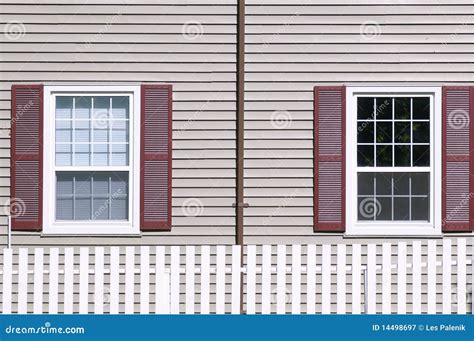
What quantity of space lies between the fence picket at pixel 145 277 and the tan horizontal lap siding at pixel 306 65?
214 centimetres

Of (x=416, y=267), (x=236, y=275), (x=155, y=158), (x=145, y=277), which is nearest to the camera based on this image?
(x=145, y=277)

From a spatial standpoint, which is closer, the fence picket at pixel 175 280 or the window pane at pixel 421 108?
the fence picket at pixel 175 280

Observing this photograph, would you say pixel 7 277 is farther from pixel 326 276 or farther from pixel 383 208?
pixel 383 208

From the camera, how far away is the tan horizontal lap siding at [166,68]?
41.4 feet

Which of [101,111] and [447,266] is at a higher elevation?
[101,111]

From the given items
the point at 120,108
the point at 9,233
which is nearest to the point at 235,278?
the point at 120,108

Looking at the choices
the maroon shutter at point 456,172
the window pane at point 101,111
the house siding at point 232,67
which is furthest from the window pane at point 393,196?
the window pane at point 101,111

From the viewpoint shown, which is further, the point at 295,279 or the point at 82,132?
the point at 82,132

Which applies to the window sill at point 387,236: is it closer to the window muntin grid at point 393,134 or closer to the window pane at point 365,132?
the window muntin grid at point 393,134

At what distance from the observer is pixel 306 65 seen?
41.5ft

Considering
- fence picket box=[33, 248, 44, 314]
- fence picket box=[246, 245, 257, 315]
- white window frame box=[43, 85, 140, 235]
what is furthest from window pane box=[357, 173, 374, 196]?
fence picket box=[33, 248, 44, 314]

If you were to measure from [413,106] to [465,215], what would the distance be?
1.37 m

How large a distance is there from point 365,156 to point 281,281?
2454mm

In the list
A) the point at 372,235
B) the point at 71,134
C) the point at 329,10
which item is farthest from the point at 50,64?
the point at 372,235
